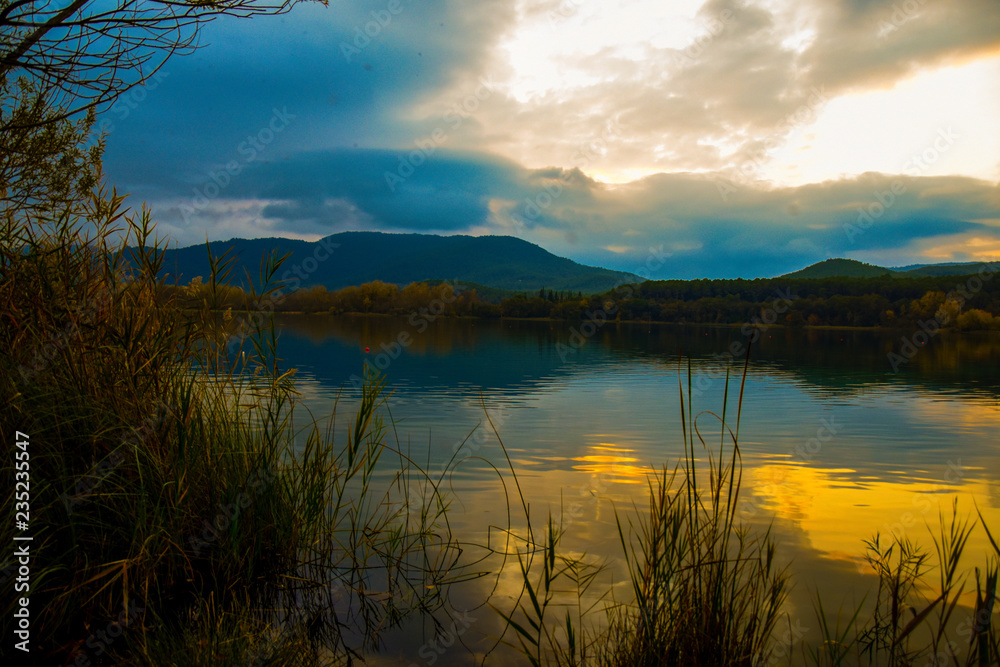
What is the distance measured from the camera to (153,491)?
4746mm

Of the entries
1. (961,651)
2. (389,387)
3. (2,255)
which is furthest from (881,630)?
(389,387)

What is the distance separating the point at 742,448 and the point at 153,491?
1412 cm

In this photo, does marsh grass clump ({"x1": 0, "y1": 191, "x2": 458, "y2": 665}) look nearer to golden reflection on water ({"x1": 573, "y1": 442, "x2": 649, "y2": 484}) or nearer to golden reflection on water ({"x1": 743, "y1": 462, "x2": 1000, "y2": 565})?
golden reflection on water ({"x1": 743, "y1": 462, "x2": 1000, "y2": 565})

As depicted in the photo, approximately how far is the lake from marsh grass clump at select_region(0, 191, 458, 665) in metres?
1.13

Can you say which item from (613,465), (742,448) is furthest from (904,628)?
(742,448)

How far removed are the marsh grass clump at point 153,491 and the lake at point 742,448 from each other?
1130mm

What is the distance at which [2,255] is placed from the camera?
5.43 meters

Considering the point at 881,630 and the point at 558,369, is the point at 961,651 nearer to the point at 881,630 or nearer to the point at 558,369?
the point at 881,630

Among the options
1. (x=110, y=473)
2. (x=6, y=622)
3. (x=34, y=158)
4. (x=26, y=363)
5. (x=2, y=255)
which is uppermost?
(x=34, y=158)

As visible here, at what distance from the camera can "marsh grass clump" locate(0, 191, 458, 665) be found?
4.20 m

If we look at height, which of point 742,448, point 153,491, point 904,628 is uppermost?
point 153,491

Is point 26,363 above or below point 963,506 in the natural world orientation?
above

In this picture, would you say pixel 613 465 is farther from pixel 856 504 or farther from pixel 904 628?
pixel 904 628

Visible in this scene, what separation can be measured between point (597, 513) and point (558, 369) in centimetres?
2657
